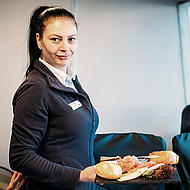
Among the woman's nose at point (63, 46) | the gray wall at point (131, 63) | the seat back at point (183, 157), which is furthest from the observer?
the gray wall at point (131, 63)

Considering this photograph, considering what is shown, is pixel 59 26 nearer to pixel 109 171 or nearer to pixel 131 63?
pixel 109 171

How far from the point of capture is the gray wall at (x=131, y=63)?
2359 millimetres

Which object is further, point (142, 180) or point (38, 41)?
point (38, 41)

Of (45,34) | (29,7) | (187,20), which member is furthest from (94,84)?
(45,34)

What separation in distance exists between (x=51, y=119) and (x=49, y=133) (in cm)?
5

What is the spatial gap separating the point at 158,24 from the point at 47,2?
98 cm

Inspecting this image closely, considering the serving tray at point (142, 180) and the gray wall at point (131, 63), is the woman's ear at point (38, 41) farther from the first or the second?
the gray wall at point (131, 63)

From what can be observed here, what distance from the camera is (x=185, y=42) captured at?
2.48 meters

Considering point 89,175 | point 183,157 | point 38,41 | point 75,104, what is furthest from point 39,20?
point 183,157

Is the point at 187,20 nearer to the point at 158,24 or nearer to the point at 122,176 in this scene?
the point at 158,24

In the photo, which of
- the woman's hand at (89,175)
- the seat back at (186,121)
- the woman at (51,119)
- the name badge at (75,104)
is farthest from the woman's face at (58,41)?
the seat back at (186,121)

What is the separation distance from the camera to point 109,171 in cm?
88

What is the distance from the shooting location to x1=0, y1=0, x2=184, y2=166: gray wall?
7.74 feet

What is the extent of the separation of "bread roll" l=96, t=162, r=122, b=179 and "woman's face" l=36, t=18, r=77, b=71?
438mm
